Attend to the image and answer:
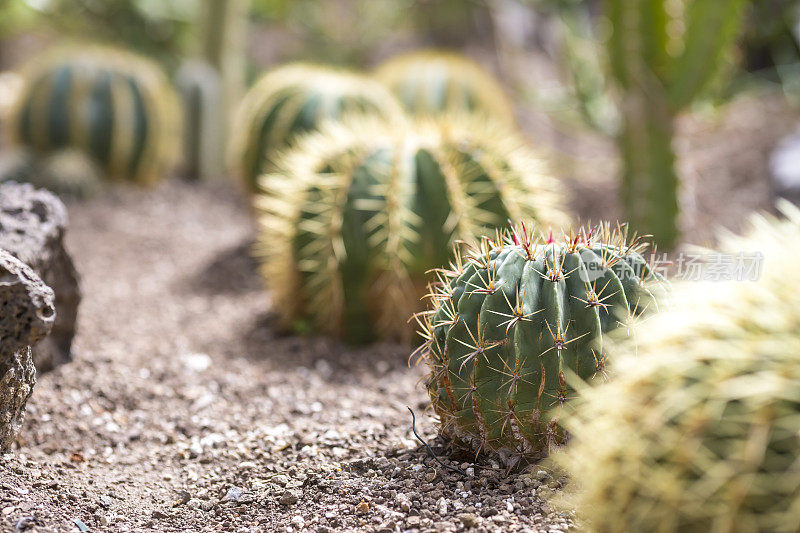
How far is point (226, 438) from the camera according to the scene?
8.48 ft

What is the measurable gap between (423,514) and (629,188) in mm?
3346

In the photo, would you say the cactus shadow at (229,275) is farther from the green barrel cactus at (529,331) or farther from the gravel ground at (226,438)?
the green barrel cactus at (529,331)

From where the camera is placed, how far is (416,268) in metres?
3.36

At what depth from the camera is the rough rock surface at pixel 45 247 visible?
8.45 ft

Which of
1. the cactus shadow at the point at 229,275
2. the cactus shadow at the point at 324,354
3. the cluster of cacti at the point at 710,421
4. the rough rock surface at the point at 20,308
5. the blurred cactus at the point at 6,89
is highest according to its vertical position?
the cluster of cacti at the point at 710,421

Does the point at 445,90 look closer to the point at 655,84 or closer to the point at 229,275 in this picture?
the point at 655,84

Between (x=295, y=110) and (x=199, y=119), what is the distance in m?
2.32

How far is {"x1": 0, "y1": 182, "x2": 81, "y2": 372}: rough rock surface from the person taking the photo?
8.45ft

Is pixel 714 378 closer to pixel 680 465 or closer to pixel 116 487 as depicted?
pixel 680 465

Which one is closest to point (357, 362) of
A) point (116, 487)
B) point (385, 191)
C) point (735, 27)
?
point (385, 191)

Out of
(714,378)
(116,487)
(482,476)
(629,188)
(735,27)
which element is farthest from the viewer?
(629,188)

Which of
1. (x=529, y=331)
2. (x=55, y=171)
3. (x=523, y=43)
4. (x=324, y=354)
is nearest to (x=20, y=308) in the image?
(x=529, y=331)

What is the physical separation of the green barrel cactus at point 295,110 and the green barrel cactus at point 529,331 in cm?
309

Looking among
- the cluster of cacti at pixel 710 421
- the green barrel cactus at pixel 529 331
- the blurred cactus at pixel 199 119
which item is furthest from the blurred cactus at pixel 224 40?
the cluster of cacti at pixel 710 421
